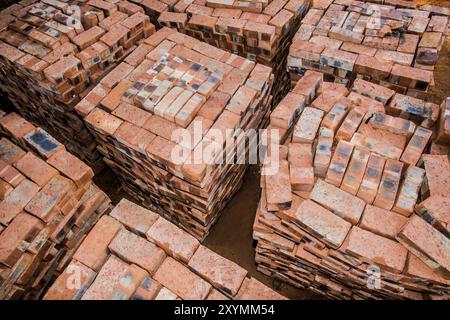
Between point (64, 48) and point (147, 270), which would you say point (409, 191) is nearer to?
point (147, 270)

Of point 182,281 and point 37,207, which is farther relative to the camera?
point 37,207

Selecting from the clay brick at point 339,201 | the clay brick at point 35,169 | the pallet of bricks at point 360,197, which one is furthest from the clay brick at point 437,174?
the clay brick at point 35,169

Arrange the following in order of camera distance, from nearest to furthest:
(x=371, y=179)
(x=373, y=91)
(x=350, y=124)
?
(x=371, y=179)
(x=350, y=124)
(x=373, y=91)

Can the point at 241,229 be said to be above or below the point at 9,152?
below

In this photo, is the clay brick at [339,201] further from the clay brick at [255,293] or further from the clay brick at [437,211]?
the clay brick at [255,293]

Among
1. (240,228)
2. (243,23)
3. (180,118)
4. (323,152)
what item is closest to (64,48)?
(180,118)

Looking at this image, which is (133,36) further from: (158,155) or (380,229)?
(380,229)
